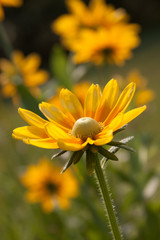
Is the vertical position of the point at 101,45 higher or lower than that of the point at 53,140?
higher

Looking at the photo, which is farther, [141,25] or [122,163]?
[141,25]

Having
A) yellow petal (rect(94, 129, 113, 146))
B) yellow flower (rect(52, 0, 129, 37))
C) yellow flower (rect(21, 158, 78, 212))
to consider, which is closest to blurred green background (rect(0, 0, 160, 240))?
yellow flower (rect(21, 158, 78, 212))

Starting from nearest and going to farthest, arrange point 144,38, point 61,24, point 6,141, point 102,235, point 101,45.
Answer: point 102,235 < point 101,45 < point 61,24 < point 6,141 < point 144,38

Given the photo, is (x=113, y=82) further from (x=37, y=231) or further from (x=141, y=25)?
(x=141, y=25)

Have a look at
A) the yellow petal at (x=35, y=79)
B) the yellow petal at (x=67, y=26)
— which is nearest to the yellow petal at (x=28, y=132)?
the yellow petal at (x=67, y=26)

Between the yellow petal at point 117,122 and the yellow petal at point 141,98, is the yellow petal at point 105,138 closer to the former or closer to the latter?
the yellow petal at point 117,122

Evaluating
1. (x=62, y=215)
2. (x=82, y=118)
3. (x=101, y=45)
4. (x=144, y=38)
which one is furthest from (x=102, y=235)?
(x=144, y=38)

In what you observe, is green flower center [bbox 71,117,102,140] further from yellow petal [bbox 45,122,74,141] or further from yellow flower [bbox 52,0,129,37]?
yellow flower [bbox 52,0,129,37]
